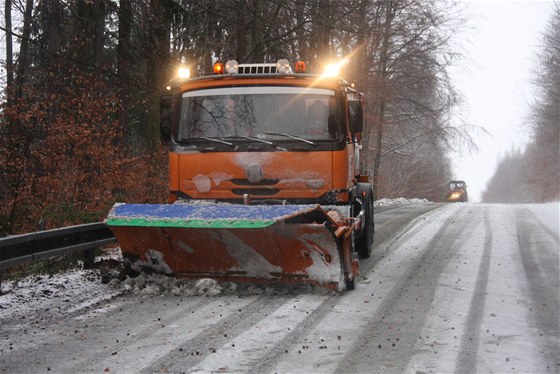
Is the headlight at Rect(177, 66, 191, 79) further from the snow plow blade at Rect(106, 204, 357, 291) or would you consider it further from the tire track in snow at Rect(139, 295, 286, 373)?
the tire track in snow at Rect(139, 295, 286, 373)

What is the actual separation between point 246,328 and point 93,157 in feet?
23.4

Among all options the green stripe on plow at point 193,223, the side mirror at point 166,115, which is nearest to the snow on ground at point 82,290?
the green stripe on plow at point 193,223

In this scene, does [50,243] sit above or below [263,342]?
above

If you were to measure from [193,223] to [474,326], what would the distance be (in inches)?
106

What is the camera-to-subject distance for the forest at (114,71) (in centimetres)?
1067

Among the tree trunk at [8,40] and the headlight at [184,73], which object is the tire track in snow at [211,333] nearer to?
the headlight at [184,73]

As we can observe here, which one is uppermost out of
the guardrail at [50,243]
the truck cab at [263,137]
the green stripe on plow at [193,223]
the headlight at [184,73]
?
the headlight at [184,73]

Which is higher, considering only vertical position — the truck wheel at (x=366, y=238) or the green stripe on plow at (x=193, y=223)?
the green stripe on plow at (x=193, y=223)

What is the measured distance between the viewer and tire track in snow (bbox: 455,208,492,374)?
14.5 ft

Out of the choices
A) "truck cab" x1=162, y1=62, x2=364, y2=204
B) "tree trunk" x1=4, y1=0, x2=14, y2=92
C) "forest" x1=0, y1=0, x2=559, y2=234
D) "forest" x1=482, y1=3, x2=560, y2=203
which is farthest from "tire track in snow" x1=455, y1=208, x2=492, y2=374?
"forest" x1=482, y1=3, x2=560, y2=203

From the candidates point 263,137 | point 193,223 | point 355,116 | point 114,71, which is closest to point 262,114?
point 263,137

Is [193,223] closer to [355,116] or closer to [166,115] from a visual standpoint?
[166,115]

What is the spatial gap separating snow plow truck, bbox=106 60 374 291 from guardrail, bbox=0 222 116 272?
689 mm

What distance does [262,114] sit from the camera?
7.39 metres
